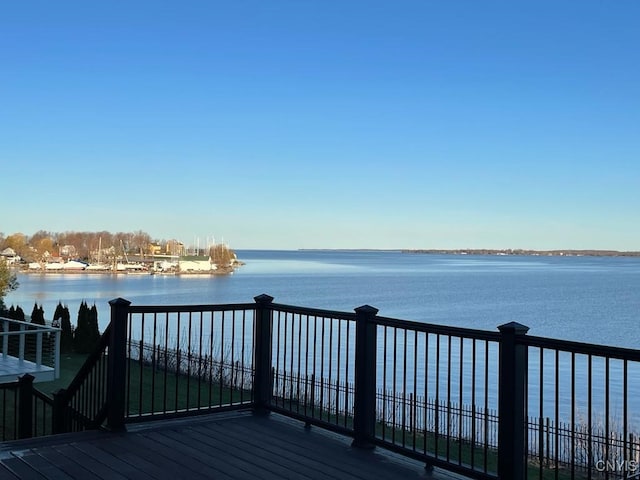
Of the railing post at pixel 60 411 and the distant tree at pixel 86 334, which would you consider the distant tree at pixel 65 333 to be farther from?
the railing post at pixel 60 411

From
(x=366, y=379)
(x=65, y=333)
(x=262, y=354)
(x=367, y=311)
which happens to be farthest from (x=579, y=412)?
(x=65, y=333)

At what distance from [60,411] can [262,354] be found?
97.4 inches

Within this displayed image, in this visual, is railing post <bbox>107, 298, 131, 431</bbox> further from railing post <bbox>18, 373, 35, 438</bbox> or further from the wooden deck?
railing post <bbox>18, 373, 35, 438</bbox>

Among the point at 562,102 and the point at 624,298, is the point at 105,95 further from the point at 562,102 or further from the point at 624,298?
the point at 624,298

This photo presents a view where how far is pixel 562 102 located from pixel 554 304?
79.6 ft

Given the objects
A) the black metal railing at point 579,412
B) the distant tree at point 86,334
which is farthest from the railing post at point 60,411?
the distant tree at point 86,334

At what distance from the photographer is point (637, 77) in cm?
3888

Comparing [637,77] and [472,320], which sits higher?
[637,77]

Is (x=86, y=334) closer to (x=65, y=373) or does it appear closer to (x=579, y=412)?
(x=65, y=373)

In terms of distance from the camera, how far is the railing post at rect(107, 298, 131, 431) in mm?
5465

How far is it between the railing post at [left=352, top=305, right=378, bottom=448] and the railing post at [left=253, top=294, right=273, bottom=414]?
1341 millimetres

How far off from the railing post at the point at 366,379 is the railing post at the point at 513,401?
132 cm

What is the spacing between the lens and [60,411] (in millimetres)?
6887

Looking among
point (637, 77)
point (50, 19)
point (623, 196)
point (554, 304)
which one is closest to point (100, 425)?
point (50, 19)
